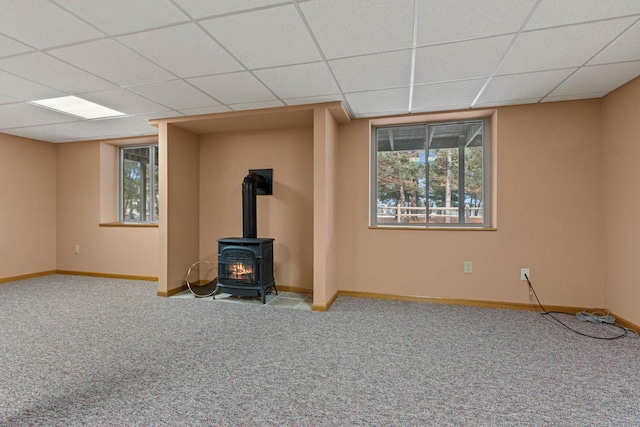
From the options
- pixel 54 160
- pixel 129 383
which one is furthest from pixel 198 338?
pixel 54 160

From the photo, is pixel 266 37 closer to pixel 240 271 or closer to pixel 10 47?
pixel 10 47

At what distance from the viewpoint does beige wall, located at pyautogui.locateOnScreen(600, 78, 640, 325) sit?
8.61ft

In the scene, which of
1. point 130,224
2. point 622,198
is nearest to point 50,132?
point 130,224

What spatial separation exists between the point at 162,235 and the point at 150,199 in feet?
4.57

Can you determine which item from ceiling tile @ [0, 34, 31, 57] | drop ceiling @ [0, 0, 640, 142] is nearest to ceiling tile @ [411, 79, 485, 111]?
drop ceiling @ [0, 0, 640, 142]

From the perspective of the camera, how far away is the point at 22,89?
279cm

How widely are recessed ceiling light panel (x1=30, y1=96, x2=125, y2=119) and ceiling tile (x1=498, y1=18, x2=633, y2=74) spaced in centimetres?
403

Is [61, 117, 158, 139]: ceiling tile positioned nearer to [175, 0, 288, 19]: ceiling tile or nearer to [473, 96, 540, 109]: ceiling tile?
[175, 0, 288, 19]: ceiling tile

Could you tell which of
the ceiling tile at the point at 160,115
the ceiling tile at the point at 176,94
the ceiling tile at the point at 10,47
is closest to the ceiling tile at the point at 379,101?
the ceiling tile at the point at 176,94

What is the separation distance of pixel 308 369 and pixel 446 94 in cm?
274

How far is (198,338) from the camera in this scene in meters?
2.48

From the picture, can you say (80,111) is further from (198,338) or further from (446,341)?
(446,341)

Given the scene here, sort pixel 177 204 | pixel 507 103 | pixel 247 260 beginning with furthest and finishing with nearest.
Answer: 1. pixel 177 204
2. pixel 247 260
3. pixel 507 103

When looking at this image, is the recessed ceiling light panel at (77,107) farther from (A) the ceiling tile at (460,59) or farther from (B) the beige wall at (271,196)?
(A) the ceiling tile at (460,59)
